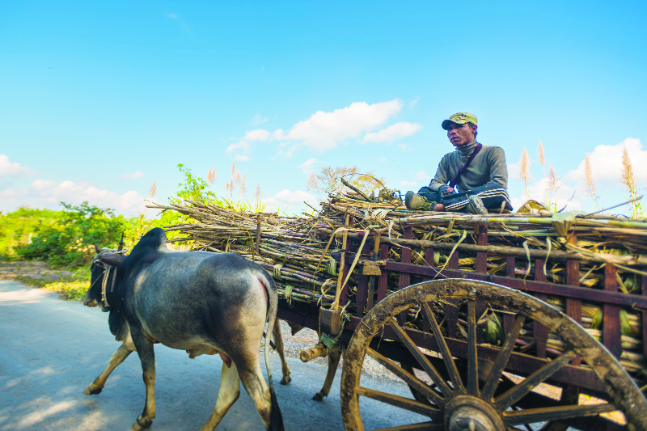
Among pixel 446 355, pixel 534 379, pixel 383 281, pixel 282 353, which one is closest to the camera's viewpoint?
pixel 534 379

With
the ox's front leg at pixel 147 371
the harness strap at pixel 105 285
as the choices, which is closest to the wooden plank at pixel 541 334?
the ox's front leg at pixel 147 371

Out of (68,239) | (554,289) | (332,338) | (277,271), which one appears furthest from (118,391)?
(68,239)

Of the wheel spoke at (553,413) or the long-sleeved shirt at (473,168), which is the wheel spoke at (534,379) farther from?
the long-sleeved shirt at (473,168)

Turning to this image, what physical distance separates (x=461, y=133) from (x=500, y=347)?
2.16m

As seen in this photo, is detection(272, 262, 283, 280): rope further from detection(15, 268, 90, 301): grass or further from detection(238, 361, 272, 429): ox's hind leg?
detection(15, 268, 90, 301): grass

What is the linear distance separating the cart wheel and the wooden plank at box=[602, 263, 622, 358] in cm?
20

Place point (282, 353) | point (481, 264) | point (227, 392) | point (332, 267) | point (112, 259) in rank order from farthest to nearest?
point (282, 353)
point (112, 259)
point (227, 392)
point (332, 267)
point (481, 264)

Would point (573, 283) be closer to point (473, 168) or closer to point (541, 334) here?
point (541, 334)

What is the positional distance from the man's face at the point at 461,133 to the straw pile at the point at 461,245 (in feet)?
3.20

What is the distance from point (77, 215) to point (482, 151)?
44.7 ft

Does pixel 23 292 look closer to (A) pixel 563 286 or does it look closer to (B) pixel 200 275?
(B) pixel 200 275

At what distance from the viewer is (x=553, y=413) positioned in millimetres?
1560

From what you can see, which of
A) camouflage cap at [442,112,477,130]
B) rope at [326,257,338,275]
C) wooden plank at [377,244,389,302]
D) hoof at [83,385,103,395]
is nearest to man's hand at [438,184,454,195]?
camouflage cap at [442,112,477,130]

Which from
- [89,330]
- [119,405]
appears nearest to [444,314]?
[119,405]
